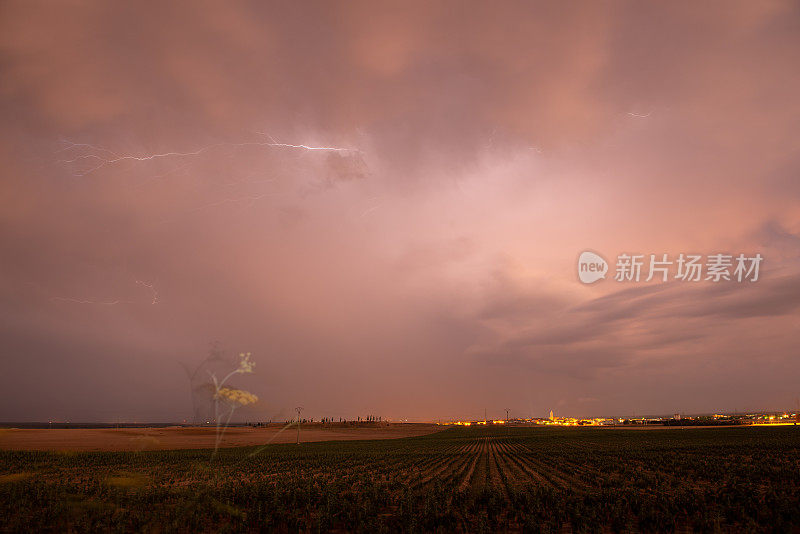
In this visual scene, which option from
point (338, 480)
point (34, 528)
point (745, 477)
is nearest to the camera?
point (34, 528)

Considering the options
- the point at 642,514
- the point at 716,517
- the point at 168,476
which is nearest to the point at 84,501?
the point at 168,476

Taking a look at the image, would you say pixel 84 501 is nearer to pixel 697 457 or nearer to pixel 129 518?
pixel 129 518

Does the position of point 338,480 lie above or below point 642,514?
below

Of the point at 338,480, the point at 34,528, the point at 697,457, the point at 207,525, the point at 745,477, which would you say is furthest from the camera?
the point at 697,457

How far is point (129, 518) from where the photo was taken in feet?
64.6

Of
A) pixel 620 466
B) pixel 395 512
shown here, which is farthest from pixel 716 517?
pixel 620 466

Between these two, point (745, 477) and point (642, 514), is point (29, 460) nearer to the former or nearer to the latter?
point (642, 514)

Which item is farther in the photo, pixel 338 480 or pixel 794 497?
pixel 338 480

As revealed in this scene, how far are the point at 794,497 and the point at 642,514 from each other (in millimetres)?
9612

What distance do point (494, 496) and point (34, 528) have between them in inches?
815

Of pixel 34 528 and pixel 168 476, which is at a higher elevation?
pixel 34 528

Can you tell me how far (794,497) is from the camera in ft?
72.2

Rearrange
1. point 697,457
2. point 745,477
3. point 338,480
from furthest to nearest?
point 697,457, point 338,480, point 745,477

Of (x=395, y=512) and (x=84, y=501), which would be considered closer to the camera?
(x=395, y=512)
